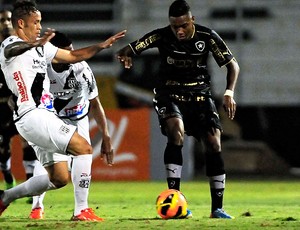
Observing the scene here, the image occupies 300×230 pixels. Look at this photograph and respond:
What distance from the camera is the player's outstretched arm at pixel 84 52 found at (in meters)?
8.37

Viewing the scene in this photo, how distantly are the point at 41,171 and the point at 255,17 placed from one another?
13.8 m

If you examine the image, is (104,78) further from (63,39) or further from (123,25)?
(63,39)

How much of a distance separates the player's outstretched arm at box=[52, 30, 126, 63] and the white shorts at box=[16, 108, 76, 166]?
53cm

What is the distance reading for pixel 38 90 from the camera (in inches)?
337

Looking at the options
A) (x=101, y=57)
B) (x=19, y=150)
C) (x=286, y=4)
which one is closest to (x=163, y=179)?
(x=19, y=150)

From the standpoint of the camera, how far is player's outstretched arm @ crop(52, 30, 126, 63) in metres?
8.37

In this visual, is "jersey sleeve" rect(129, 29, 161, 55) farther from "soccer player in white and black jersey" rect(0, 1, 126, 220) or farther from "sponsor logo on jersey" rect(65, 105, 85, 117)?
"soccer player in white and black jersey" rect(0, 1, 126, 220)

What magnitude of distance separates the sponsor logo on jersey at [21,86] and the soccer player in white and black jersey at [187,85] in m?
1.38

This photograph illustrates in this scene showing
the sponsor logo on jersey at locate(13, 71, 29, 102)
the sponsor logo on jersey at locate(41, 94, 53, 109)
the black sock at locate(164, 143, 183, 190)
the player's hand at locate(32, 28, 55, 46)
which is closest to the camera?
the player's hand at locate(32, 28, 55, 46)

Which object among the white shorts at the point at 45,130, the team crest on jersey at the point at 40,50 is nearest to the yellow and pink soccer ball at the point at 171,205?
the white shorts at the point at 45,130

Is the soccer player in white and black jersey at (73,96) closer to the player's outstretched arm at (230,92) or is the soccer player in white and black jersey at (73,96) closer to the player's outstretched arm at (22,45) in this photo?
the player's outstretched arm at (230,92)

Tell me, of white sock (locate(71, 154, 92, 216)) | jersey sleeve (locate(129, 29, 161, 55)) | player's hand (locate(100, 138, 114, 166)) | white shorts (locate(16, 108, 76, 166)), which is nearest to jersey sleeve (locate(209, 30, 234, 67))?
jersey sleeve (locate(129, 29, 161, 55))

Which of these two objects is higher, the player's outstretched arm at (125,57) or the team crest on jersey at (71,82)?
the player's outstretched arm at (125,57)

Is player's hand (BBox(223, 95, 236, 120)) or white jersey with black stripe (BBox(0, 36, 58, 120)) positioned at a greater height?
white jersey with black stripe (BBox(0, 36, 58, 120))
